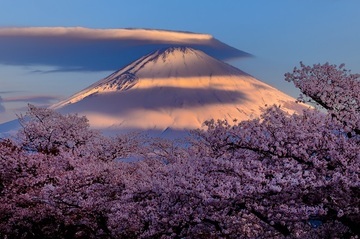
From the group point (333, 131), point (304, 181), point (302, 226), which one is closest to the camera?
point (304, 181)

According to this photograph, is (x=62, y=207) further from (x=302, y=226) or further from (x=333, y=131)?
(x=333, y=131)

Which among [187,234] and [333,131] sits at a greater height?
[333,131]

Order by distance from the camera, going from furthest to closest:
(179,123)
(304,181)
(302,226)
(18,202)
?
(179,123) < (18,202) < (302,226) < (304,181)

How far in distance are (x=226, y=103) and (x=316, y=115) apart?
7283 inches

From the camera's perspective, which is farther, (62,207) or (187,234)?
(62,207)

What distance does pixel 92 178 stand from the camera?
1986 centimetres

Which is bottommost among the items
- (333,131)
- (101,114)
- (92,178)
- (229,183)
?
(101,114)

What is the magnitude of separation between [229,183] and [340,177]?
2.10 meters

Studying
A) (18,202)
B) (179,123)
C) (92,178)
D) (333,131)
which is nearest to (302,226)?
(333,131)

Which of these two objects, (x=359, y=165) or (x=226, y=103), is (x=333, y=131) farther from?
(x=226, y=103)

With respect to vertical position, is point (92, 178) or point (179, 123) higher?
point (92, 178)

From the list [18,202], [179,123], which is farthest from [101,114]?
[18,202]

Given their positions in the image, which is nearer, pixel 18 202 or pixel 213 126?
pixel 213 126

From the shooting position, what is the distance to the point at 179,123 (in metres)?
190
